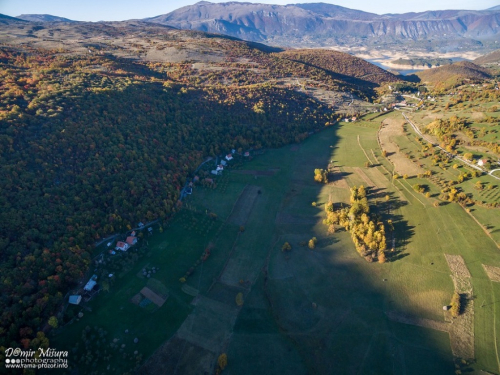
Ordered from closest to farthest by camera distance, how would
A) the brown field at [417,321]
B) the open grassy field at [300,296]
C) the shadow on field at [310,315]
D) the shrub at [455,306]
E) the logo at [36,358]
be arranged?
the logo at [36,358] < the shadow on field at [310,315] < the open grassy field at [300,296] < the brown field at [417,321] < the shrub at [455,306]

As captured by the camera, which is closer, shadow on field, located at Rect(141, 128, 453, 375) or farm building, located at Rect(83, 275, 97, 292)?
shadow on field, located at Rect(141, 128, 453, 375)

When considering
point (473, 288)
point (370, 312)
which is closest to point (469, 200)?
point (473, 288)

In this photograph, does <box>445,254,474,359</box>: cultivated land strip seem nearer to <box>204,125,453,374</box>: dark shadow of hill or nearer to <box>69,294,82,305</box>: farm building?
<box>204,125,453,374</box>: dark shadow of hill

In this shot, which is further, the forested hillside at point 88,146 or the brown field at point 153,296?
the brown field at point 153,296

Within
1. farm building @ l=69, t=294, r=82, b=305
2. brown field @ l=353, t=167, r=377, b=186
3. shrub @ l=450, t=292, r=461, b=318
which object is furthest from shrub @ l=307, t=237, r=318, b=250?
farm building @ l=69, t=294, r=82, b=305

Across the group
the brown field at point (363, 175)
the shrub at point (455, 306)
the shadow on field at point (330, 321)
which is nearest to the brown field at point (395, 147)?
the brown field at point (363, 175)

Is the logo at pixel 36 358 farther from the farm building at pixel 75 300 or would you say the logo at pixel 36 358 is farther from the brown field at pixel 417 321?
the brown field at pixel 417 321

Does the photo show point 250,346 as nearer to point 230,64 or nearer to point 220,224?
point 220,224
